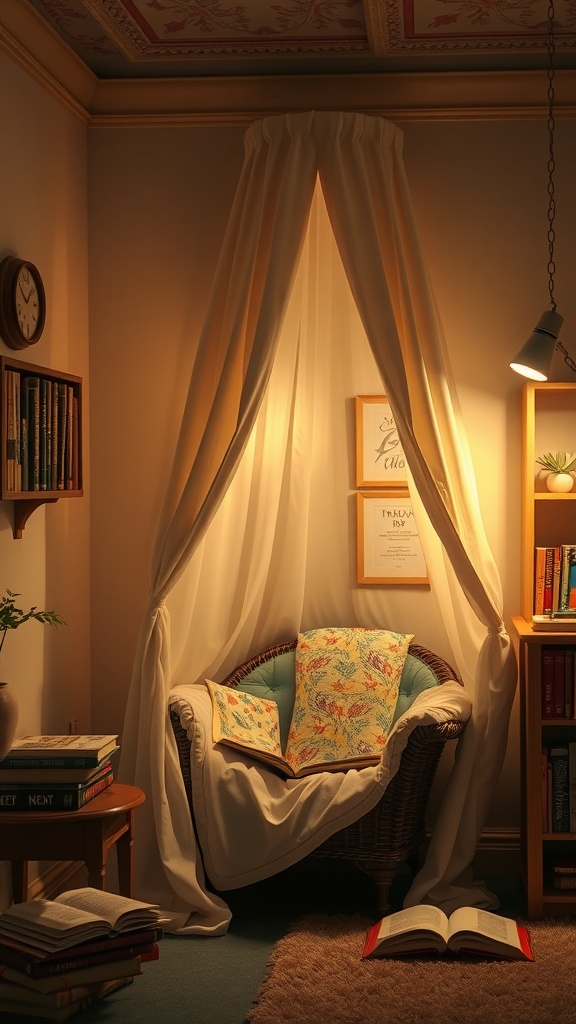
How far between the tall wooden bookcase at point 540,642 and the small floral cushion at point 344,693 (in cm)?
48

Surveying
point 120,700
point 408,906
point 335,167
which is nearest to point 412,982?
point 408,906

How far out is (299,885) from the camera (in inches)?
151

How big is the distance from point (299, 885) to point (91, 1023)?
1.18 meters

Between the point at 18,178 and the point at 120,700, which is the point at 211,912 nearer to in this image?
the point at 120,700

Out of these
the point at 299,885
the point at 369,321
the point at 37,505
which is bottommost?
the point at 299,885

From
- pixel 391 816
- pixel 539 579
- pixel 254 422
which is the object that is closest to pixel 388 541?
pixel 539 579

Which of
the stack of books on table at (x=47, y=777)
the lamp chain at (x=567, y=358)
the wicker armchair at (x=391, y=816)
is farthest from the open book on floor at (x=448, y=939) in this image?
the lamp chain at (x=567, y=358)

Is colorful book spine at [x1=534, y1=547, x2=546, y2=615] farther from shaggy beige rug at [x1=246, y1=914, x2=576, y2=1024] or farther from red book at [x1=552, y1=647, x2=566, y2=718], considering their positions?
shaggy beige rug at [x1=246, y1=914, x2=576, y2=1024]

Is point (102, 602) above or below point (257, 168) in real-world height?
below

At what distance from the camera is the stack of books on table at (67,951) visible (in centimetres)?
271

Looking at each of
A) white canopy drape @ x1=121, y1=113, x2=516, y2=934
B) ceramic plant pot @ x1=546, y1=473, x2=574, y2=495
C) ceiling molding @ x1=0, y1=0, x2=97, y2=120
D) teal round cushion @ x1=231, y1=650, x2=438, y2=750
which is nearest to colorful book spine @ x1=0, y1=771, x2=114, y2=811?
white canopy drape @ x1=121, y1=113, x2=516, y2=934

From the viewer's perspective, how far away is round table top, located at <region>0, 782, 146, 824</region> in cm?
284

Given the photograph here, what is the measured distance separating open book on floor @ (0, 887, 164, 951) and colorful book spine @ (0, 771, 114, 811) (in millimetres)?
256

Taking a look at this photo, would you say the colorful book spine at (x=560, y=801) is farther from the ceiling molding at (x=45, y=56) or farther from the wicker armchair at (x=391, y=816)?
the ceiling molding at (x=45, y=56)
